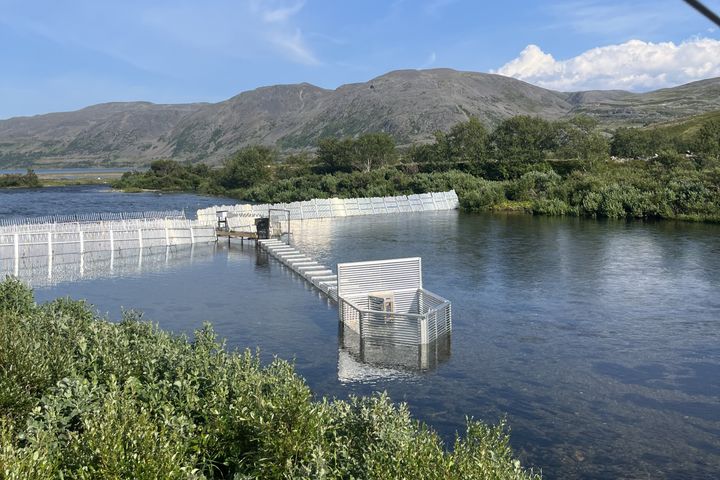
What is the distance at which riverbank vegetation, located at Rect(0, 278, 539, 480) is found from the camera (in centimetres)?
695

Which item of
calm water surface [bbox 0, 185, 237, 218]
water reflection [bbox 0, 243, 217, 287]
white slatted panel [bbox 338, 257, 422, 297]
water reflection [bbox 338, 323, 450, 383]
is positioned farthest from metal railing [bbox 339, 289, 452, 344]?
calm water surface [bbox 0, 185, 237, 218]

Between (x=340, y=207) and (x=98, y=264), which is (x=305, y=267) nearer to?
(x=98, y=264)

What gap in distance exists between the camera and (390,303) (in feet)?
66.4

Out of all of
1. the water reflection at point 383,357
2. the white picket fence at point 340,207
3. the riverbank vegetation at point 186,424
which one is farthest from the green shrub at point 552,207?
the riverbank vegetation at point 186,424

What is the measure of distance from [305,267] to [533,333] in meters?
12.5

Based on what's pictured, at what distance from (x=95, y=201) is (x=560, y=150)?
63455 millimetres

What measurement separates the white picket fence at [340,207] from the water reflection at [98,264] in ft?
26.7

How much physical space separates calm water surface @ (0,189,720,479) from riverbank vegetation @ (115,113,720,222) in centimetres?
1457

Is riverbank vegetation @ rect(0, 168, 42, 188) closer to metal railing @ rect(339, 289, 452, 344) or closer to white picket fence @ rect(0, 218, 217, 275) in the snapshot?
white picket fence @ rect(0, 218, 217, 275)

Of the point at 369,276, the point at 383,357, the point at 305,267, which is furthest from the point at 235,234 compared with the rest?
the point at 383,357

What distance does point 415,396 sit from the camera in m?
14.2

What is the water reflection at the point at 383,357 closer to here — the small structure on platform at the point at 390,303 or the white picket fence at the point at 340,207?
the small structure on platform at the point at 390,303

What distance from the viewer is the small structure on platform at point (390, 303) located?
704 inches

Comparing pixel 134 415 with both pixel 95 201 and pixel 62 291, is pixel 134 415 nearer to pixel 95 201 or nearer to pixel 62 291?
pixel 62 291
